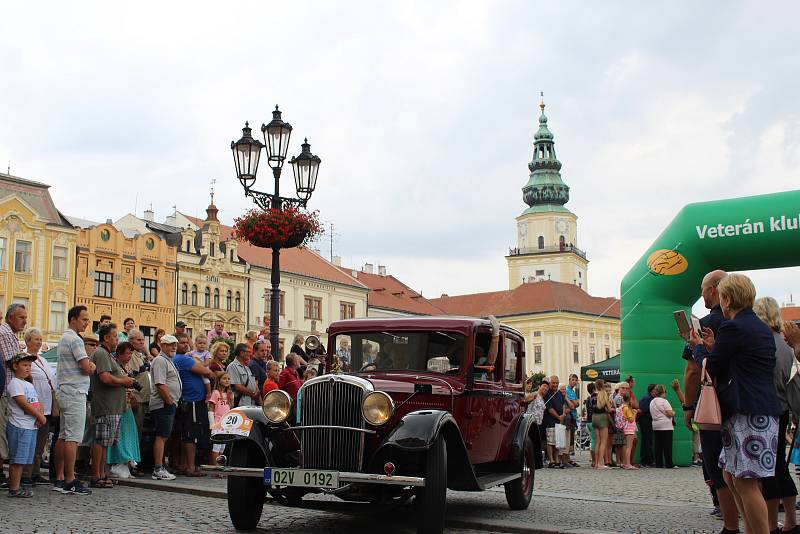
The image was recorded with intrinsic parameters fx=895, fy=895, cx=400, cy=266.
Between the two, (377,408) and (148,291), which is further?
(148,291)

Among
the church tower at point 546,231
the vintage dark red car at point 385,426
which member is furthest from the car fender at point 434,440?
the church tower at point 546,231

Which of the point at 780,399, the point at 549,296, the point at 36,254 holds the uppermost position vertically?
the point at 549,296

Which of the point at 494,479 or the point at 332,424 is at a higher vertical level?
the point at 332,424

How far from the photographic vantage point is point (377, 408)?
7.63 meters

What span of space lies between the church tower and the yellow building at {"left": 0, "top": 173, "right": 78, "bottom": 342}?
7684cm

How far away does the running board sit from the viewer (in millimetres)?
8462

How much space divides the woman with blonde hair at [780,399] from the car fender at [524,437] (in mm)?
2919

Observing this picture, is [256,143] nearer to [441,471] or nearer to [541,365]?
[441,471]

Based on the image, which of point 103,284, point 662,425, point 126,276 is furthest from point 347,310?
point 662,425

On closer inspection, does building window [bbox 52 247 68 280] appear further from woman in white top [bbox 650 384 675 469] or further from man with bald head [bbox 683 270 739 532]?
man with bald head [bbox 683 270 739 532]

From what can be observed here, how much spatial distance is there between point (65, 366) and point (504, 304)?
292 ft

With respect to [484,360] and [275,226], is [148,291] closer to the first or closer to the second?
[275,226]

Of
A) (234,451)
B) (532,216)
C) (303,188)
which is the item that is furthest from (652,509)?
(532,216)

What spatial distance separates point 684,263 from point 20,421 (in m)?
11.7
